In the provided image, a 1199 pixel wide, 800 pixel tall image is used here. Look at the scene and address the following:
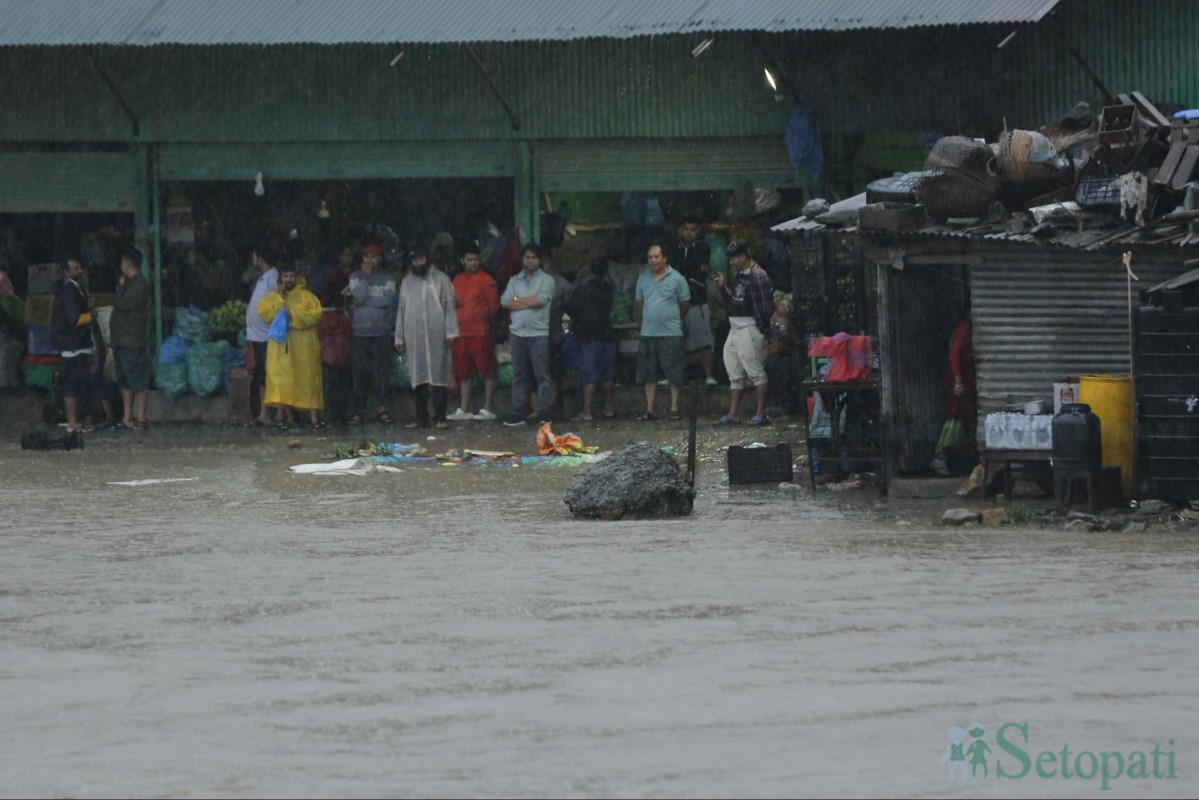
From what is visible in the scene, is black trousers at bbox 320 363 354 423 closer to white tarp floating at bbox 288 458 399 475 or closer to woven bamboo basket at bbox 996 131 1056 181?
white tarp floating at bbox 288 458 399 475

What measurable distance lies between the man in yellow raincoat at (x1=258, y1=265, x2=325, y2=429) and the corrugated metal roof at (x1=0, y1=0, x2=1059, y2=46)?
2.65 m

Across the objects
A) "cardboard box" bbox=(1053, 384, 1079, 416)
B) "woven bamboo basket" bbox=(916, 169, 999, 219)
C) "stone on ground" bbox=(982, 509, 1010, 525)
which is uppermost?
"woven bamboo basket" bbox=(916, 169, 999, 219)

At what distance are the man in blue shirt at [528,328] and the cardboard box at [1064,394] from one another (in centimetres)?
770

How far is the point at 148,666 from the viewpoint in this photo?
26.5 feet

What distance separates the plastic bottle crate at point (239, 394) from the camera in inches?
811

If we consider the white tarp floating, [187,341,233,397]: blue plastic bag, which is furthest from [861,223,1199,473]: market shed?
[187,341,233,397]: blue plastic bag

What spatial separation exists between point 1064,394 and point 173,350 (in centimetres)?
1125

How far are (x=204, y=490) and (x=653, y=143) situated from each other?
8.05 meters

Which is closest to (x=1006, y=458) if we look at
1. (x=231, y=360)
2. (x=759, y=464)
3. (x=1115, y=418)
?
(x=1115, y=418)

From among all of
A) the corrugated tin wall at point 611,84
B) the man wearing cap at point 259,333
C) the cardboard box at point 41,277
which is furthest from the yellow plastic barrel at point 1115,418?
the cardboard box at point 41,277

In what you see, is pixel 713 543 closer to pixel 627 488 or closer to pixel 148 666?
pixel 627 488

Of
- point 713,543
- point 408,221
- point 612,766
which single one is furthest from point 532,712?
point 408,221

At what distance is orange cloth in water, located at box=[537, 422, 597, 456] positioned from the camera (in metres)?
16.8

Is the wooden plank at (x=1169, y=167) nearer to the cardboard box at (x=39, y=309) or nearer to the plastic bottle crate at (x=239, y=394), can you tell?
the plastic bottle crate at (x=239, y=394)
